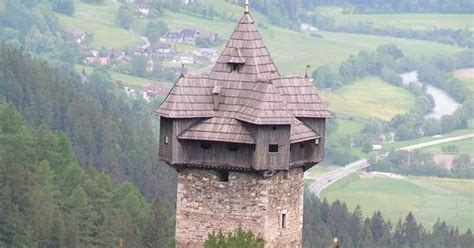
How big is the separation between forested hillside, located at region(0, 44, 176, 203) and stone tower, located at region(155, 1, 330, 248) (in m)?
76.2

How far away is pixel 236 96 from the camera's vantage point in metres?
29.2

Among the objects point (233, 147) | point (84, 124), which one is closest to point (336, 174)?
point (84, 124)

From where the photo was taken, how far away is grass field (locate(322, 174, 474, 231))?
143375 mm

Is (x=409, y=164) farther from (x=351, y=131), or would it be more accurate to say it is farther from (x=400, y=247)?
(x=400, y=247)

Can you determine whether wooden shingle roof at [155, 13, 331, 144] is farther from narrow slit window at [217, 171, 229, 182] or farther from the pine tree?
the pine tree

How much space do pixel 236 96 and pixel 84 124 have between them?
304 ft

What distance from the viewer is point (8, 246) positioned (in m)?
70.2

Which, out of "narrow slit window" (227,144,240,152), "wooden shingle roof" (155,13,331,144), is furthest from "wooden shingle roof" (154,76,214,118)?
"narrow slit window" (227,144,240,152)

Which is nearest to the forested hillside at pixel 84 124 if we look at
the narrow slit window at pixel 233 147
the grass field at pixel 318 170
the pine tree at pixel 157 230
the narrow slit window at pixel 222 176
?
the pine tree at pixel 157 230

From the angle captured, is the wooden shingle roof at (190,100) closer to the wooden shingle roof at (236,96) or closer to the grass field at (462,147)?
the wooden shingle roof at (236,96)

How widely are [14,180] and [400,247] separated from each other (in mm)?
42508

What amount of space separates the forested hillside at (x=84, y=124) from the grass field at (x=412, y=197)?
25.4 m

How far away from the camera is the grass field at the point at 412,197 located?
470 feet

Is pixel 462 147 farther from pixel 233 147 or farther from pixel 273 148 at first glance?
pixel 273 148
